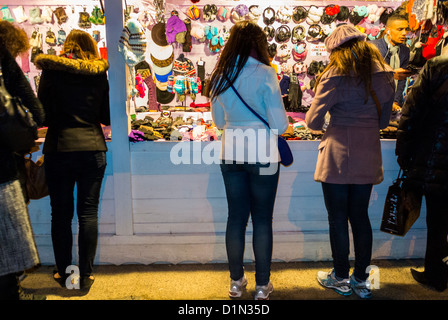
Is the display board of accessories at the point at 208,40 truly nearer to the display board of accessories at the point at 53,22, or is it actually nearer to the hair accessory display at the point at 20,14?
the display board of accessories at the point at 53,22

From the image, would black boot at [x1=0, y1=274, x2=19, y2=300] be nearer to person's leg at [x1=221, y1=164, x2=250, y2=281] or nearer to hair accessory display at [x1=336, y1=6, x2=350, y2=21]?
person's leg at [x1=221, y1=164, x2=250, y2=281]

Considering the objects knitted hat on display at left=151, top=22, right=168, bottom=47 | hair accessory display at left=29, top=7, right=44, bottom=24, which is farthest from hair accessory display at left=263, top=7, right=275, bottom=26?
hair accessory display at left=29, top=7, right=44, bottom=24

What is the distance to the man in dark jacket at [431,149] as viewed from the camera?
7.36 feet

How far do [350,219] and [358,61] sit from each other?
0.97m

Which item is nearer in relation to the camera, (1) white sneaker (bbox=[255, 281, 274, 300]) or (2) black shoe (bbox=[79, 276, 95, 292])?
(1) white sneaker (bbox=[255, 281, 274, 300])

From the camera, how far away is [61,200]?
7.72 feet

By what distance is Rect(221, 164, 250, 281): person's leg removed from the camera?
2129 millimetres

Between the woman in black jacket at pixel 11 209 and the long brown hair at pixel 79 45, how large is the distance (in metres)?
0.49

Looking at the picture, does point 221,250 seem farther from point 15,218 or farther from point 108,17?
point 108,17

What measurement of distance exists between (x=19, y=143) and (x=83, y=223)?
0.95m

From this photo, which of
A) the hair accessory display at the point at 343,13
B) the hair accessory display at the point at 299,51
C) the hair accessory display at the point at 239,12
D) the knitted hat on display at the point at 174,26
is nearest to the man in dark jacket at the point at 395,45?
the hair accessory display at the point at 343,13

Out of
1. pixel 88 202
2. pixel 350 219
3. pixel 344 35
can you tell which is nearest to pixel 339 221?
pixel 350 219

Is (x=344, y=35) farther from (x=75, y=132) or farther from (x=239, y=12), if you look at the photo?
(x=239, y=12)

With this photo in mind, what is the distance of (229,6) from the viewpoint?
370cm
